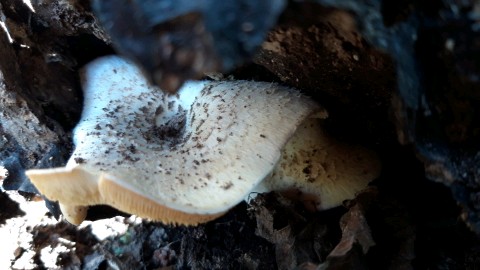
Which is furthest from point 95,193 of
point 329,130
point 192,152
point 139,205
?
point 329,130

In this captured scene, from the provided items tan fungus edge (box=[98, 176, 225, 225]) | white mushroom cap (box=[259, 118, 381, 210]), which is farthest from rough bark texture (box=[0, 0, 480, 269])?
tan fungus edge (box=[98, 176, 225, 225])

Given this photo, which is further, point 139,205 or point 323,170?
point 323,170

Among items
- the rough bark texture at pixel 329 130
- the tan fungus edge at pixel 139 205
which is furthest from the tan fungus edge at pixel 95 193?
the rough bark texture at pixel 329 130

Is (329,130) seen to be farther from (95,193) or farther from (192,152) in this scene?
(95,193)

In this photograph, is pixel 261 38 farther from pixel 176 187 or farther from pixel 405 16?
pixel 176 187

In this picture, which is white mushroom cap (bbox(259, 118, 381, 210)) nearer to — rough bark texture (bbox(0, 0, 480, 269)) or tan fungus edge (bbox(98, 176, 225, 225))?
rough bark texture (bbox(0, 0, 480, 269))

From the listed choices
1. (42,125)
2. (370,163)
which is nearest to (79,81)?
(42,125)

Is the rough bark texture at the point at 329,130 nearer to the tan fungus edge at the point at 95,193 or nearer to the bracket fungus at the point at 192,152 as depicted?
the bracket fungus at the point at 192,152
